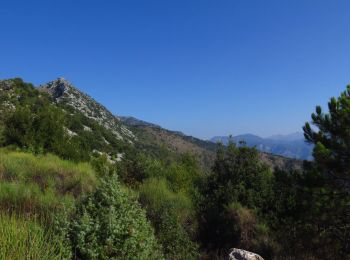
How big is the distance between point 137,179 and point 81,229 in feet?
30.3

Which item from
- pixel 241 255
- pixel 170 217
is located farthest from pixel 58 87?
pixel 241 255

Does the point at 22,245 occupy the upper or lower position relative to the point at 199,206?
lower

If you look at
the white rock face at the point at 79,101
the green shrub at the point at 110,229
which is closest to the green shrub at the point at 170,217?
the green shrub at the point at 110,229

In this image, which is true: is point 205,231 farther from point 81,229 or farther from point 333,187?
point 81,229

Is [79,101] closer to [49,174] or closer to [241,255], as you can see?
[49,174]

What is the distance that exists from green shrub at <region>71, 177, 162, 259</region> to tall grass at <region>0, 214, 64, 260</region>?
1.49ft

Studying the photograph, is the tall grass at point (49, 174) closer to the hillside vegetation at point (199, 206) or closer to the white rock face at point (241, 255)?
the hillside vegetation at point (199, 206)

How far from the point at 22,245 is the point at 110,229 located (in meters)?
1.34

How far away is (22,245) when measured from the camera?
4129mm

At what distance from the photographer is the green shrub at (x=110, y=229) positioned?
493cm

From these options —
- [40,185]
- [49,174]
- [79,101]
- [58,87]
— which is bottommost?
[40,185]

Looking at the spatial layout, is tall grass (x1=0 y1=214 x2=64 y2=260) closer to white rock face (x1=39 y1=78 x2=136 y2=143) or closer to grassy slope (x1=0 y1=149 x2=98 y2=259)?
grassy slope (x1=0 y1=149 x2=98 y2=259)

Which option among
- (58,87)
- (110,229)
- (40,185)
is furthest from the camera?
(58,87)

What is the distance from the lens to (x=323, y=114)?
994 centimetres
